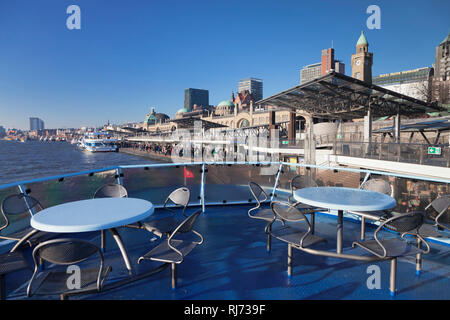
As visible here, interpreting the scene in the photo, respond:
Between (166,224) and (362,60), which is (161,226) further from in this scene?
(362,60)

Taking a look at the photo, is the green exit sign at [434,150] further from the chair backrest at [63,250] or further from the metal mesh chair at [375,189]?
the chair backrest at [63,250]

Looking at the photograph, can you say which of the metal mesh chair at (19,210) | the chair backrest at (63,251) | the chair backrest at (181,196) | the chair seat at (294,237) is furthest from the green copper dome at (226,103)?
the chair backrest at (63,251)

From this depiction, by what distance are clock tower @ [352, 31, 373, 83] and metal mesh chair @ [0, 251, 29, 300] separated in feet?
260

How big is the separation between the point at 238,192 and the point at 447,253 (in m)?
3.99

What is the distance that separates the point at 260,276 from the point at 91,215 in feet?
6.50

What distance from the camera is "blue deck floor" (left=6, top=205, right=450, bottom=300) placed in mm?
2736

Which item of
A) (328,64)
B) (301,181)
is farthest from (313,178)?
(328,64)

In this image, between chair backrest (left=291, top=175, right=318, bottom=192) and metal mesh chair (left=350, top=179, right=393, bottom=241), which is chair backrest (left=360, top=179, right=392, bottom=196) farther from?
chair backrest (left=291, top=175, right=318, bottom=192)

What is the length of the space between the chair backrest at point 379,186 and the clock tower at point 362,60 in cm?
7541

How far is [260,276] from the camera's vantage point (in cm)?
309

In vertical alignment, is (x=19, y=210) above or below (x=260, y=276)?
above

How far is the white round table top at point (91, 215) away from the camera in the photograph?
2.46 m

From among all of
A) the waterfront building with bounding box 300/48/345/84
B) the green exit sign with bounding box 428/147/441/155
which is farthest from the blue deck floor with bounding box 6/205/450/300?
the waterfront building with bounding box 300/48/345/84
